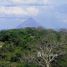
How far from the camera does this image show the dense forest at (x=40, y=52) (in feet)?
61.2

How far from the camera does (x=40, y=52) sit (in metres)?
18.8

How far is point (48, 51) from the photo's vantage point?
18453 mm

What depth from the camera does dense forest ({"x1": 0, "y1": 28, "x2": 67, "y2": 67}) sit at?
1866 centimetres

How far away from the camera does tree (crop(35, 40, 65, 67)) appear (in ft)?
59.5

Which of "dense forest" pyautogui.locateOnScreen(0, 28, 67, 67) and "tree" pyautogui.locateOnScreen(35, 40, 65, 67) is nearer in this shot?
"tree" pyautogui.locateOnScreen(35, 40, 65, 67)

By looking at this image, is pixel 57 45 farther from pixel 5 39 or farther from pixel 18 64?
pixel 5 39

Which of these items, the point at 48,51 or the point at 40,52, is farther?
the point at 40,52

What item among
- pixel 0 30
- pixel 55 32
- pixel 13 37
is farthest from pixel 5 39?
pixel 55 32

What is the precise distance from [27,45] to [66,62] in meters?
5.00

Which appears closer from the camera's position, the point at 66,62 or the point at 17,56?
the point at 66,62

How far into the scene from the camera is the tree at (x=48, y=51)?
18.1 m

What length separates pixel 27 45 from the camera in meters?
23.6

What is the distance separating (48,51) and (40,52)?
24.7 inches

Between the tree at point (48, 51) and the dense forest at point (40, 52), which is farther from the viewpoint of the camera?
the dense forest at point (40, 52)
